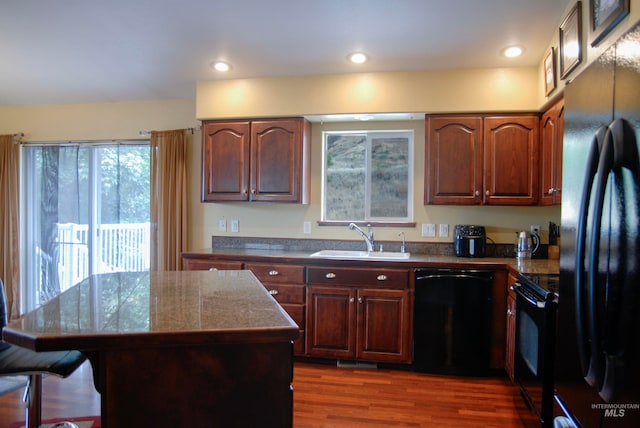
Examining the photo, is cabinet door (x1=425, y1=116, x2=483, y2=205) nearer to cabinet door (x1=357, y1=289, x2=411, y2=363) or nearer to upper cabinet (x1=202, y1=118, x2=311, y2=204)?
cabinet door (x1=357, y1=289, x2=411, y2=363)

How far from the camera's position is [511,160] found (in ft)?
9.79

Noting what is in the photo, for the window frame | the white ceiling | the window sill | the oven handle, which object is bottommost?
the oven handle

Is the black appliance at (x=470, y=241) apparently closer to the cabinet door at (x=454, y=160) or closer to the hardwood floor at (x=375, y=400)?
the cabinet door at (x=454, y=160)

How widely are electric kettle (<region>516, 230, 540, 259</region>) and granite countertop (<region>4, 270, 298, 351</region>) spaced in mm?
2258

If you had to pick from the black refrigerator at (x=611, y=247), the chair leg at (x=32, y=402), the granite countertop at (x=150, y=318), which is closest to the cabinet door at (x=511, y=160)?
the black refrigerator at (x=611, y=247)

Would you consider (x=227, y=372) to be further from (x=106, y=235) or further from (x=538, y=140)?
(x=106, y=235)

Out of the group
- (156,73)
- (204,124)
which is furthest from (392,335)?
(156,73)

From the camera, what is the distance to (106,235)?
4039 mm

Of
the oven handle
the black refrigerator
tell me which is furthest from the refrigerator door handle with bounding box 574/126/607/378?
the oven handle

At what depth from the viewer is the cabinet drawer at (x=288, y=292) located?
3020mm

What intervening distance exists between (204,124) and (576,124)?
9.61ft

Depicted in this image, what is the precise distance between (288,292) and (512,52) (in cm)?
245

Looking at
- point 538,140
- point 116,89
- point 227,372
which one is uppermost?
point 116,89

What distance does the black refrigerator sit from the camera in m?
0.88
